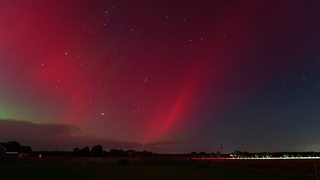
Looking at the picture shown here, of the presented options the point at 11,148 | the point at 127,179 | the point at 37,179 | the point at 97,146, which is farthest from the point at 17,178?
the point at 97,146

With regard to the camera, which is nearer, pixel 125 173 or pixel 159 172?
pixel 125 173

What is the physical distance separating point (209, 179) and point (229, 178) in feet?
9.87

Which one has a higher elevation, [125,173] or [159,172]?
[159,172]

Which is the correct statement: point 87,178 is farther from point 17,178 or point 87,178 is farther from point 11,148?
point 11,148

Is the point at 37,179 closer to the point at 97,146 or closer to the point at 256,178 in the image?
the point at 256,178

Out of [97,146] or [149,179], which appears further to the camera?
[97,146]

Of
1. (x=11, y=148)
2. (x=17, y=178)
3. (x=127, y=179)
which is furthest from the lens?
(x=11, y=148)

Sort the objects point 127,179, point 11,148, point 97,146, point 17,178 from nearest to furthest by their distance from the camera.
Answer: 1. point 17,178
2. point 127,179
3. point 11,148
4. point 97,146

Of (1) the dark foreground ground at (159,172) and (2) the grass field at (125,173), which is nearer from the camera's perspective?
(2) the grass field at (125,173)

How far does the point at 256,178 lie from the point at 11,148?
145 metres

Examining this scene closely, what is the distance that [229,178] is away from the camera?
5138 cm

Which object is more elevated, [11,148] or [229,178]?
[11,148]

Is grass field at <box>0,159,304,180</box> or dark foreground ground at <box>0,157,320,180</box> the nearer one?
grass field at <box>0,159,304,180</box>

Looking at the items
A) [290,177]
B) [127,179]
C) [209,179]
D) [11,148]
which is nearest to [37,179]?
[127,179]
